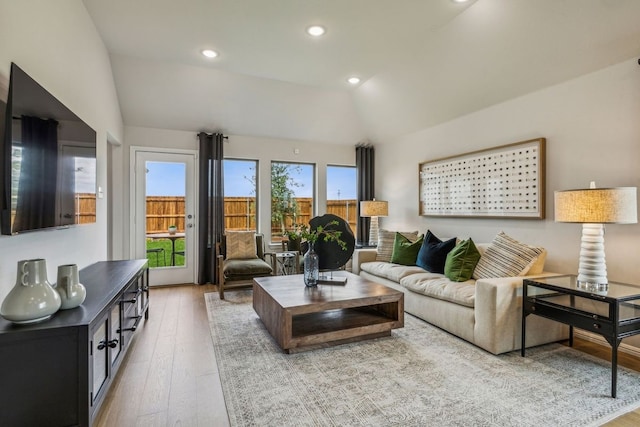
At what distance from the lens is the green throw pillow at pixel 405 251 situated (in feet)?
13.7

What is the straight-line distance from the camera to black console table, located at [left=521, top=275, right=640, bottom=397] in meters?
2.05

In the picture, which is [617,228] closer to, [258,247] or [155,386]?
[155,386]

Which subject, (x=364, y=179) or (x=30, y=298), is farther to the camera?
(x=364, y=179)

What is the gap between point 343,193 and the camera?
6.14 metres

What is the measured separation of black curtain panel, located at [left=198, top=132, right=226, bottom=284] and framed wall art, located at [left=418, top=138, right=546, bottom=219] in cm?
315

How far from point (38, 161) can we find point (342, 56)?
122 inches

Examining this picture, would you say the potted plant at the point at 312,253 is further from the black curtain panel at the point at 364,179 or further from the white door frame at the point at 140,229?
the black curtain panel at the point at 364,179

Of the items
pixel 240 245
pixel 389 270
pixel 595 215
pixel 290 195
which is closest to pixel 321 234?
pixel 389 270

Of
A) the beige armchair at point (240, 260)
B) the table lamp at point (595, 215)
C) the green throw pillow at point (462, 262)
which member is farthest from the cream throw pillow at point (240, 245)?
the table lamp at point (595, 215)

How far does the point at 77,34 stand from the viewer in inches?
109

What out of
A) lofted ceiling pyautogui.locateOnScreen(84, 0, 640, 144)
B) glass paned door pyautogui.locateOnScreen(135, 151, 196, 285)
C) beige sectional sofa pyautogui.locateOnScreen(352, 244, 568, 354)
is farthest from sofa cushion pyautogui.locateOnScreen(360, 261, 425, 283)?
glass paned door pyautogui.locateOnScreen(135, 151, 196, 285)

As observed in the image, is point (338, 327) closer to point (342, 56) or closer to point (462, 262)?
point (462, 262)

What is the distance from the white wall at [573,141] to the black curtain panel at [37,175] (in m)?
4.17

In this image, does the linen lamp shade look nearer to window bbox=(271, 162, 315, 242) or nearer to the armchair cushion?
the armchair cushion
